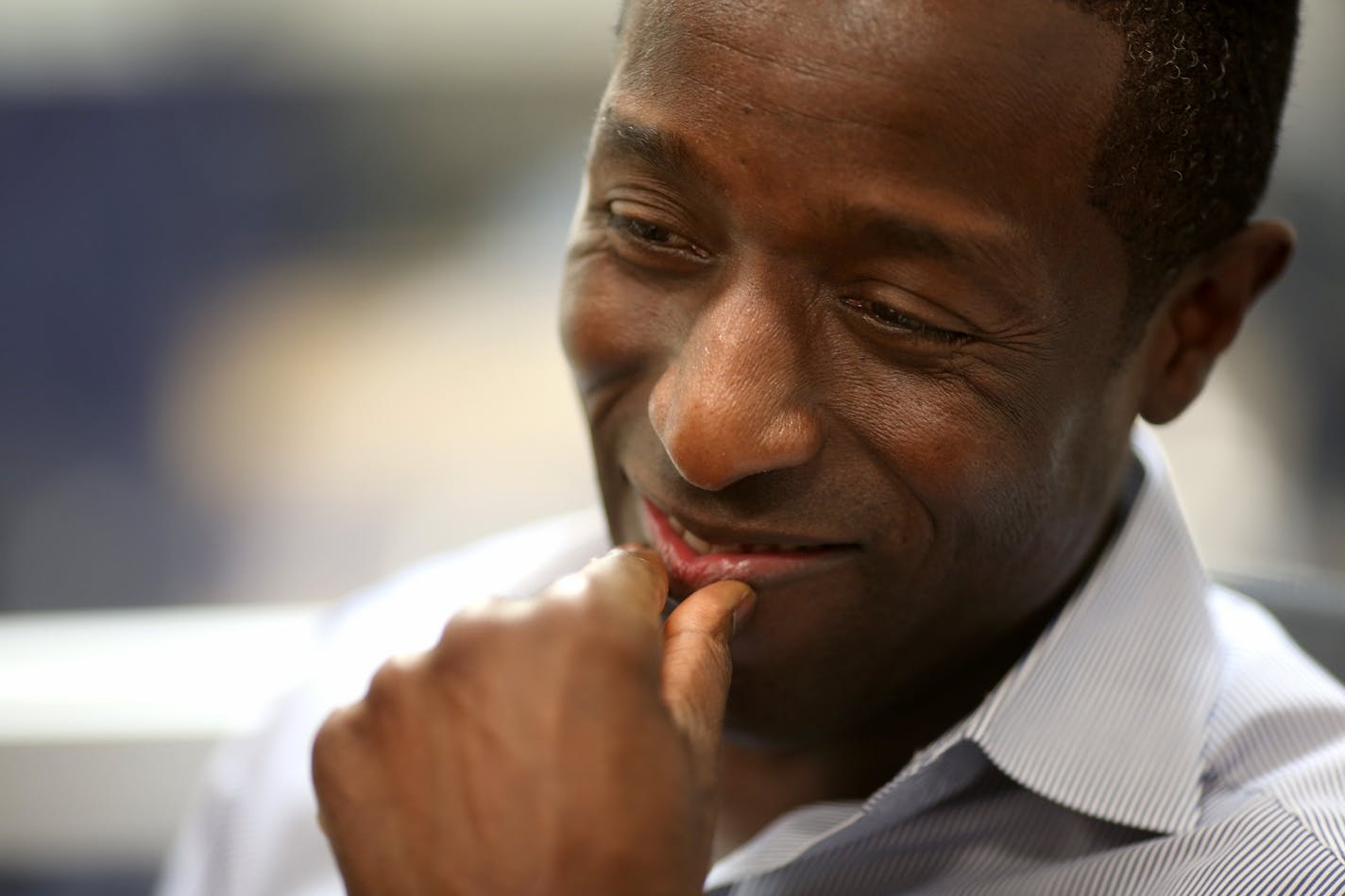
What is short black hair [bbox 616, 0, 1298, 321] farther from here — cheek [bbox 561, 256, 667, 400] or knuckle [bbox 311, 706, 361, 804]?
knuckle [bbox 311, 706, 361, 804]

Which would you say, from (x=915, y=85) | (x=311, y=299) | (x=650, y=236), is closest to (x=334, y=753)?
(x=650, y=236)

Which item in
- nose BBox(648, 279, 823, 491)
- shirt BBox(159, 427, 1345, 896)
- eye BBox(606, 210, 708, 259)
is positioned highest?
eye BBox(606, 210, 708, 259)

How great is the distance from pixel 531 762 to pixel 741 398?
0.30m

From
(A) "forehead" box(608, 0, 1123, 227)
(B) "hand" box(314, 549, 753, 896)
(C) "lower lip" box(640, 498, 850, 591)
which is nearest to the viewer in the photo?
(B) "hand" box(314, 549, 753, 896)

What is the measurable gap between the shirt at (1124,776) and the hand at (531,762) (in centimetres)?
33

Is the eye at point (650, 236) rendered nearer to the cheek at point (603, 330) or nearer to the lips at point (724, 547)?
the cheek at point (603, 330)

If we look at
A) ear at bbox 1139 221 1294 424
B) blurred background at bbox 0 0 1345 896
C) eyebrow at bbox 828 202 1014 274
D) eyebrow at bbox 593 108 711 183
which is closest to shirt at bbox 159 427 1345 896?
ear at bbox 1139 221 1294 424

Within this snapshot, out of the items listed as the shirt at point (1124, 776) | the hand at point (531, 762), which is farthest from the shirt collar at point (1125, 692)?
the hand at point (531, 762)

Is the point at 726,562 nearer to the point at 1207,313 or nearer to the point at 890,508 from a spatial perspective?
the point at 890,508

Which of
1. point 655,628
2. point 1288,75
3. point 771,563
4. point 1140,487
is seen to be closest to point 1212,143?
point 1288,75

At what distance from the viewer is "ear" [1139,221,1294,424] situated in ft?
3.63

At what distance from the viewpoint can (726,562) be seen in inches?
40.7

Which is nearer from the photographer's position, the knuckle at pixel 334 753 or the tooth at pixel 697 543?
the knuckle at pixel 334 753

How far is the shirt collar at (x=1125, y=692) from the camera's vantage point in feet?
3.50
